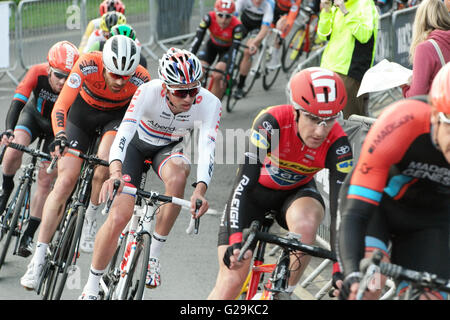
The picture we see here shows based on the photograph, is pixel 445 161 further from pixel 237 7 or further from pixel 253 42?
pixel 237 7

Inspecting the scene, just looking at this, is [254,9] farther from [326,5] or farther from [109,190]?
[109,190]

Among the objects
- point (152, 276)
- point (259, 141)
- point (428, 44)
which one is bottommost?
point (152, 276)

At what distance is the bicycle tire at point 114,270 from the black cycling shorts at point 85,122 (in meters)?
1.46

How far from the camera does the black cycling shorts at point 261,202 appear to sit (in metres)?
5.35

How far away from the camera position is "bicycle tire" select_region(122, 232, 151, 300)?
589 cm

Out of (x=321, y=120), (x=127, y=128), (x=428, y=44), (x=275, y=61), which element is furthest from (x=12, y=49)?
(x=321, y=120)

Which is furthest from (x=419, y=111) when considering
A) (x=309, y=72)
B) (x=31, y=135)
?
(x=31, y=135)

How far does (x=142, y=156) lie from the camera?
6.86 metres

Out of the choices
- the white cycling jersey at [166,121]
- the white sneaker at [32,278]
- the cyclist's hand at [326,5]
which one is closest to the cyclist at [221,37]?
the cyclist's hand at [326,5]

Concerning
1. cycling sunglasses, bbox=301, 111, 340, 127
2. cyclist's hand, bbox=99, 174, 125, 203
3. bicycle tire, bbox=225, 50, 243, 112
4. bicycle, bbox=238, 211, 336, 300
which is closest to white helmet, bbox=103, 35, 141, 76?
cyclist's hand, bbox=99, 174, 125, 203

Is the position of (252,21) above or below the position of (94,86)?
below

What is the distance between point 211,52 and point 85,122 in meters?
5.84

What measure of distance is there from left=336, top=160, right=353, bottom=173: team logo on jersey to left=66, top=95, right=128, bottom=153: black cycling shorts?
118 inches

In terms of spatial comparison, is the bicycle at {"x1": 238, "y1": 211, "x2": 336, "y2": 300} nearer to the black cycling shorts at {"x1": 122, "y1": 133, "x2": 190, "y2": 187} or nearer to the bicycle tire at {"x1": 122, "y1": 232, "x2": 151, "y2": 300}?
the bicycle tire at {"x1": 122, "y1": 232, "x2": 151, "y2": 300}
